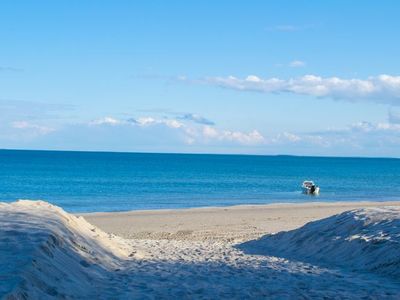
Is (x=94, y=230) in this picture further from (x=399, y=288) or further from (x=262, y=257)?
(x=399, y=288)

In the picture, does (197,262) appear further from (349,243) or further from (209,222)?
(209,222)

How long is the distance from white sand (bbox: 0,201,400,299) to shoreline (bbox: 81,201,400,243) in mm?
3586

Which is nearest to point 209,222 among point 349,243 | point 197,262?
point 349,243

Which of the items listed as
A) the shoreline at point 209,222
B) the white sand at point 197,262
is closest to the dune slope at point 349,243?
the white sand at point 197,262

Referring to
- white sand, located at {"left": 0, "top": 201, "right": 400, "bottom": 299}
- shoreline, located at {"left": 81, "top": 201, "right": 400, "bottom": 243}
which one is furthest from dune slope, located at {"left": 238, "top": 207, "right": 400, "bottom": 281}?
shoreline, located at {"left": 81, "top": 201, "right": 400, "bottom": 243}

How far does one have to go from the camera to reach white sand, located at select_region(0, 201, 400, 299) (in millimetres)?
9242

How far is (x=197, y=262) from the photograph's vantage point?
12.8 meters

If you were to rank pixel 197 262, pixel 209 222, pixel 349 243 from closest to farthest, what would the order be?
pixel 197 262 < pixel 349 243 < pixel 209 222

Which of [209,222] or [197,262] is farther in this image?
[209,222]

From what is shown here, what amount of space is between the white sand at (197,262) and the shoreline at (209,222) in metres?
3.59

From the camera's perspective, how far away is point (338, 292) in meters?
9.65

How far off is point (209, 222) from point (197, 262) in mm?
14362

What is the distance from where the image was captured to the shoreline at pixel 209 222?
22219 millimetres

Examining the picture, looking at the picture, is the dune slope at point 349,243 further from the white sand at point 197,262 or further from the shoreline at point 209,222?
the shoreline at point 209,222
